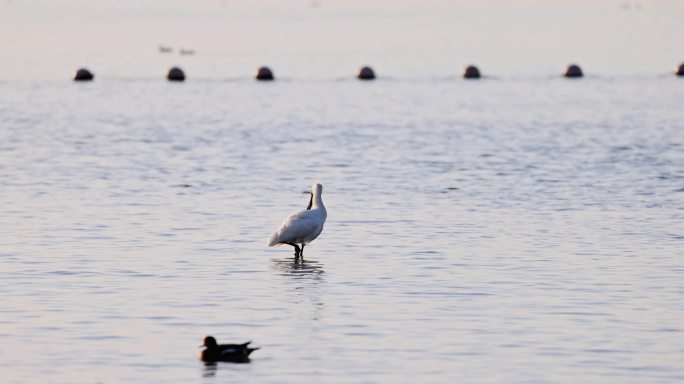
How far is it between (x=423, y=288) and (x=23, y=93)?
73.9 m

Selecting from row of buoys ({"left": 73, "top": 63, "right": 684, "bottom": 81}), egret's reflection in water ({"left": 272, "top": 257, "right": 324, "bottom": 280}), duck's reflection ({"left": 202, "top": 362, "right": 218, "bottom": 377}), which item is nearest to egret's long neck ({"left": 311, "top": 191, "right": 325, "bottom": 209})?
egret's reflection in water ({"left": 272, "top": 257, "right": 324, "bottom": 280})

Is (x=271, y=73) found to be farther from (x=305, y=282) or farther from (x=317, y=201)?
(x=305, y=282)

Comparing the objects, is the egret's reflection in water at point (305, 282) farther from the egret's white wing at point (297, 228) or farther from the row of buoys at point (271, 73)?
the row of buoys at point (271, 73)

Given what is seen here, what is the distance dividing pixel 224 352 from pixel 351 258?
9.00m

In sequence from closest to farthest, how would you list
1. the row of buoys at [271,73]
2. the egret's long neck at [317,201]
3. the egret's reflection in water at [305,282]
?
the egret's reflection in water at [305,282] → the egret's long neck at [317,201] → the row of buoys at [271,73]

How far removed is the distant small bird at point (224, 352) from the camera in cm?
1983

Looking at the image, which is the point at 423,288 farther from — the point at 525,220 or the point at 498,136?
the point at 498,136

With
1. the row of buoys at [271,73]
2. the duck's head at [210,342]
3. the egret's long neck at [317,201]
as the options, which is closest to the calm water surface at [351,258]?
the duck's head at [210,342]

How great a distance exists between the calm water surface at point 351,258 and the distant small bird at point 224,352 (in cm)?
12

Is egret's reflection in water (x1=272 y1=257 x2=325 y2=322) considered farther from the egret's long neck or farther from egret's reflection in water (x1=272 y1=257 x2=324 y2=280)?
the egret's long neck

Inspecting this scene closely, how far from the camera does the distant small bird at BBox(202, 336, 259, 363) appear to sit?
19828mm

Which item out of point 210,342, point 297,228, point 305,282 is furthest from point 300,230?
point 210,342

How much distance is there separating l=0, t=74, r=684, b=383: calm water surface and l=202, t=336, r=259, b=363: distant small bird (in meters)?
0.12

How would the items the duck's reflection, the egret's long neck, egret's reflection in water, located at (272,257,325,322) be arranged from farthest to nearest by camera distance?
1. the egret's long neck
2. egret's reflection in water, located at (272,257,325,322)
3. the duck's reflection
